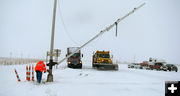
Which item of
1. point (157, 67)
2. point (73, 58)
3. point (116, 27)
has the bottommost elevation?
point (157, 67)

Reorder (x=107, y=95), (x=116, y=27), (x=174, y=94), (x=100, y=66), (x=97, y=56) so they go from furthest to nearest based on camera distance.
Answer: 1. (x=97, y=56)
2. (x=100, y=66)
3. (x=116, y=27)
4. (x=107, y=95)
5. (x=174, y=94)

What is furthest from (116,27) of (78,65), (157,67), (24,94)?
(157,67)

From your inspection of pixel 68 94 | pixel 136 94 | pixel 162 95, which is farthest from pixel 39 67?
pixel 162 95

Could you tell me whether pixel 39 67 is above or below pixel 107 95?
above

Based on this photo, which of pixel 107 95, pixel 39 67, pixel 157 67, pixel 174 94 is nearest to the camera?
pixel 174 94

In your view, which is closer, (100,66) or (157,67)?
(100,66)

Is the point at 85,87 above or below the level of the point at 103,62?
below

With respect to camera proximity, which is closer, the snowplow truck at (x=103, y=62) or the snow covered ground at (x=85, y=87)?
the snow covered ground at (x=85, y=87)

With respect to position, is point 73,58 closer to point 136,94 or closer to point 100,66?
point 100,66

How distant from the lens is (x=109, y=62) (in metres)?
21.0

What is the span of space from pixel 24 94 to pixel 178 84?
5.70 metres

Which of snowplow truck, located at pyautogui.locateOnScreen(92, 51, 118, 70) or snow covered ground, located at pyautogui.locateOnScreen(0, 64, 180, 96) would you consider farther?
snowplow truck, located at pyautogui.locateOnScreen(92, 51, 118, 70)

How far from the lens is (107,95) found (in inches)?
228

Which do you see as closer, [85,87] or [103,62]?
[85,87]
